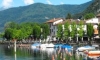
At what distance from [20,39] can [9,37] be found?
1087 cm

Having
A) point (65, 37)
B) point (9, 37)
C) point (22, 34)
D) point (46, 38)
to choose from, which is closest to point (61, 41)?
point (65, 37)

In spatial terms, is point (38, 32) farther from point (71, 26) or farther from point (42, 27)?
point (71, 26)

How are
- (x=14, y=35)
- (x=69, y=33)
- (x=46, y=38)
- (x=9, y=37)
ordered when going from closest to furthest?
(x=69, y=33), (x=46, y=38), (x=14, y=35), (x=9, y=37)

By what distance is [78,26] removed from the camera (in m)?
130

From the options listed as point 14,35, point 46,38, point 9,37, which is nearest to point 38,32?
point 46,38

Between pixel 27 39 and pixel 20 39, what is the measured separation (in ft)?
17.1

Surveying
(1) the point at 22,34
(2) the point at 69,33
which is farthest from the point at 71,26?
(1) the point at 22,34

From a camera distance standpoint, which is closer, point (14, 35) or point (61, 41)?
point (61, 41)

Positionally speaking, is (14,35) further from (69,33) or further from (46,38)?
(69,33)

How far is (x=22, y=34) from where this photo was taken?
517 feet

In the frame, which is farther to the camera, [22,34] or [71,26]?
[22,34]

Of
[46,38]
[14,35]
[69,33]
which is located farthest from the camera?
[14,35]

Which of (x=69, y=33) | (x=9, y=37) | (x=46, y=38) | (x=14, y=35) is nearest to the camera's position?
(x=69, y=33)

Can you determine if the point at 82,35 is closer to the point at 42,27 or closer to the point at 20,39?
the point at 42,27
